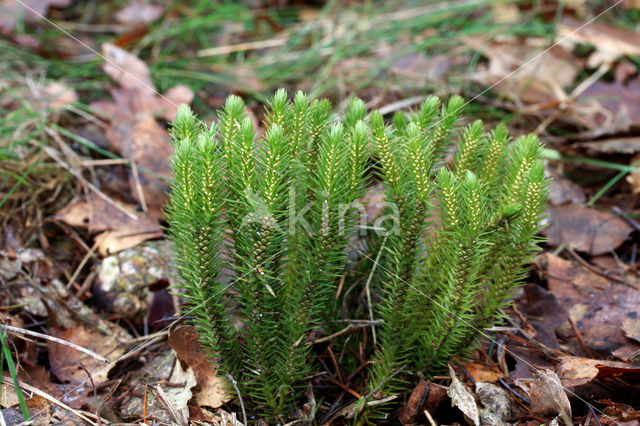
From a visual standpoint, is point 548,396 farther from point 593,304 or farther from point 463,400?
point 593,304

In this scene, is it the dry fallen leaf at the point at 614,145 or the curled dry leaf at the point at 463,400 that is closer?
the curled dry leaf at the point at 463,400

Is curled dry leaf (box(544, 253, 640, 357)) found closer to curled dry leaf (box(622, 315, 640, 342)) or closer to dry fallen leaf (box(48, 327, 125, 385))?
curled dry leaf (box(622, 315, 640, 342))

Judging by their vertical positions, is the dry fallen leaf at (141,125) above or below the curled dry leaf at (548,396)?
above

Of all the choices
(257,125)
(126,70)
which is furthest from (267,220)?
(126,70)

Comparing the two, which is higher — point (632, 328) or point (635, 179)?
point (635, 179)

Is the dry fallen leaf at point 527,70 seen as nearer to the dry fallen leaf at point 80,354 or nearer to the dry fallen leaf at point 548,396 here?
the dry fallen leaf at point 548,396

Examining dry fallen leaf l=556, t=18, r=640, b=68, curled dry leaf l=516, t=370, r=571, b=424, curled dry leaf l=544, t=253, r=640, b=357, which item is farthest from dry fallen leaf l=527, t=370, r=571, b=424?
dry fallen leaf l=556, t=18, r=640, b=68

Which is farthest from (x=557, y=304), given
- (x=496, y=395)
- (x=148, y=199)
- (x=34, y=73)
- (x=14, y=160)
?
(x=34, y=73)

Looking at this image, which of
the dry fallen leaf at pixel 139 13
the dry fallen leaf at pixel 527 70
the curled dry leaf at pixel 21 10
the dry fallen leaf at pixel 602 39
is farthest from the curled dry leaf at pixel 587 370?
the curled dry leaf at pixel 21 10
